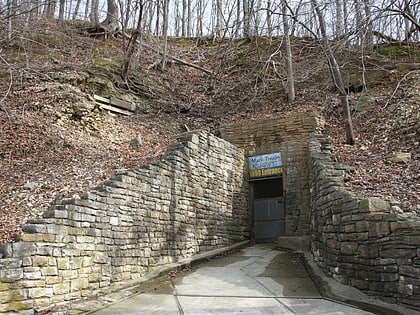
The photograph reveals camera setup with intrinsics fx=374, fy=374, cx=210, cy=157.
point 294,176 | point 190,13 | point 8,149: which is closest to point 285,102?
point 294,176

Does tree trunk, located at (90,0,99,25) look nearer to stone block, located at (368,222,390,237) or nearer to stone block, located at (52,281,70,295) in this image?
stone block, located at (52,281,70,295)

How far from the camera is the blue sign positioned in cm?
1235

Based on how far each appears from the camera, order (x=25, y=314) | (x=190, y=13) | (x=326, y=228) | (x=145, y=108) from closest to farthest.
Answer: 1. (x=25, y=314)
2. (x=326, y=228)
3. (x=145, y=108)
4. (x=190, y=13)

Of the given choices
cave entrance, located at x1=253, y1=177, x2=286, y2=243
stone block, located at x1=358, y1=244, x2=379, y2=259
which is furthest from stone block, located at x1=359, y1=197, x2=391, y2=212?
cave entrance, located at x1=253, y1=177, x2=286, y2=243

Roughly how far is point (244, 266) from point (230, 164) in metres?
3.83

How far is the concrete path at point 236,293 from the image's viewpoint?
17.7 ft

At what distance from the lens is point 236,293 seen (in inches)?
250

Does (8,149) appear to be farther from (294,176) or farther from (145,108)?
(294,176)

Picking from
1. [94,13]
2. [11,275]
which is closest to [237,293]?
[11,275]

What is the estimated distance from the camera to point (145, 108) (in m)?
15.8

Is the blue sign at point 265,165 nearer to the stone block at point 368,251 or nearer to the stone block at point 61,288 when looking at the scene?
the stone block at point 368,251

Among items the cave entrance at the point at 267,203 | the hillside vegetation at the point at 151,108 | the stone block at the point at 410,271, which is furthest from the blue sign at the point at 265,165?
the stone block at the point at 410,271

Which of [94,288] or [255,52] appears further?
[255,52]

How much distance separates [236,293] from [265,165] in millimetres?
6677
